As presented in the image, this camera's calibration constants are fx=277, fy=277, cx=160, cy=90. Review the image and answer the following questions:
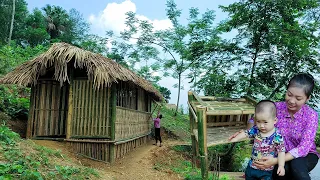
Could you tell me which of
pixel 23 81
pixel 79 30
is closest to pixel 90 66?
pixel 23 81

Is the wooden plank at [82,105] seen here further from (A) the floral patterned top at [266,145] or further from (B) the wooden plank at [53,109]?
(A) the floral patterned top at [266,145]

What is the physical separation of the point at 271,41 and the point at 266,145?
20.3 feet

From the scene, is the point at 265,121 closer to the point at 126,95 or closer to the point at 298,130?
the point at 298,130

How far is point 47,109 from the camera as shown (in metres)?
9.62

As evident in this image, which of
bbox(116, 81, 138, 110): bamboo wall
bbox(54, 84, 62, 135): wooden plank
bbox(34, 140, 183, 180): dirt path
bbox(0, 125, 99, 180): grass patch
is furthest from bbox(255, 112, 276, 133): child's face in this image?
bbox(54, 84, 62, 135): wooden plank

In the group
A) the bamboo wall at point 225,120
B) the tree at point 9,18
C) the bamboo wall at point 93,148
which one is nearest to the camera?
the bamboo wall at point 225,120

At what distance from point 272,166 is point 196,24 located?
1553cm

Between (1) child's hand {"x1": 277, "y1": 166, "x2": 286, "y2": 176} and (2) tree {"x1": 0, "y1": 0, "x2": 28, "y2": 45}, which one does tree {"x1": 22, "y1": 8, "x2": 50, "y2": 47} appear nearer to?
(2) tree {"x1": 0, "y1": 0, "x2": 28, "y2": 45}

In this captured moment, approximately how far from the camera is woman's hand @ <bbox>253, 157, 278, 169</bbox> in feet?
7.62

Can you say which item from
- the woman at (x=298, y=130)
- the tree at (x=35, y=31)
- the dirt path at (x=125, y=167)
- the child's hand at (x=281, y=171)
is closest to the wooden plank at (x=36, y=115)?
the dirt path at (x=125, y=167)

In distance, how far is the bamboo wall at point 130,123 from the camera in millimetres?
9694

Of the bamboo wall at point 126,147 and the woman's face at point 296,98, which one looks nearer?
the woman's face at point 296,98

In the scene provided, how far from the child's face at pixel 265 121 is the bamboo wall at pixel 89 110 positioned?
23.8 feet

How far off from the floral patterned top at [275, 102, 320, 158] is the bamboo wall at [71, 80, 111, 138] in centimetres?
729
